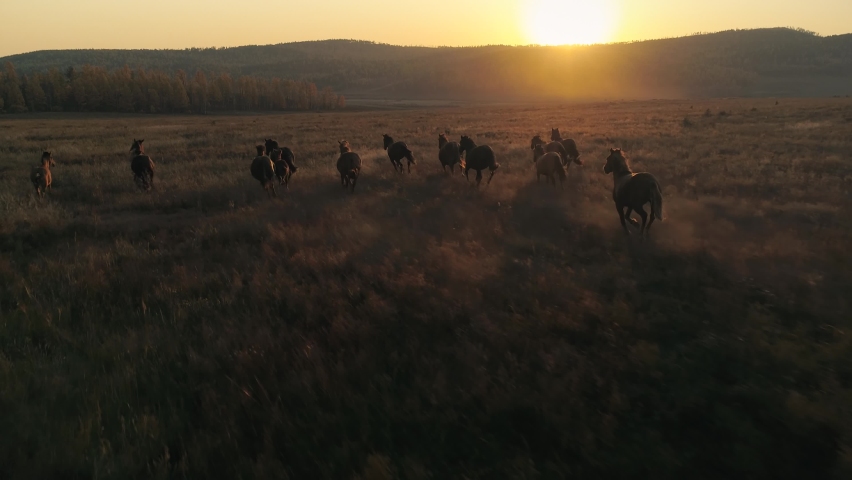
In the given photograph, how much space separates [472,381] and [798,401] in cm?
257

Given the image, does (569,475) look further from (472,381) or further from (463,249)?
(463,249)

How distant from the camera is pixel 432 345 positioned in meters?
5.12

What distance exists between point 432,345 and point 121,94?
116 metres

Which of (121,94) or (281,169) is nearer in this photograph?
(281,169)

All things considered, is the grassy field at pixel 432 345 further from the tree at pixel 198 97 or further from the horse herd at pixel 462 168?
the tree at pixel 198 97

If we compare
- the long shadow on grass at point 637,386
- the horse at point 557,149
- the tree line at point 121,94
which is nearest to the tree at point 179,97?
the tree line at point 121,94

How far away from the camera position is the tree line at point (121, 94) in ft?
312

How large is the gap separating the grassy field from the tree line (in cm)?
10467

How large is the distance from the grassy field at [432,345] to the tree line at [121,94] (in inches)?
4121

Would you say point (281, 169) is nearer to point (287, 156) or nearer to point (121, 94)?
point (287, 156)

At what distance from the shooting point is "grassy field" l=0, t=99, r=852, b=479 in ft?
11.7

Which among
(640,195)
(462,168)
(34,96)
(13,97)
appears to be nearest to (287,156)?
(462,168)

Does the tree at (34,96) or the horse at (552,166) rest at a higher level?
the tree at (34,96)

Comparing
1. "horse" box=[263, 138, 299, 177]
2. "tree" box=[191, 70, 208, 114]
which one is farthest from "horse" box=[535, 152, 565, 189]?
"tree" box=[191, 70, 208, 114]
